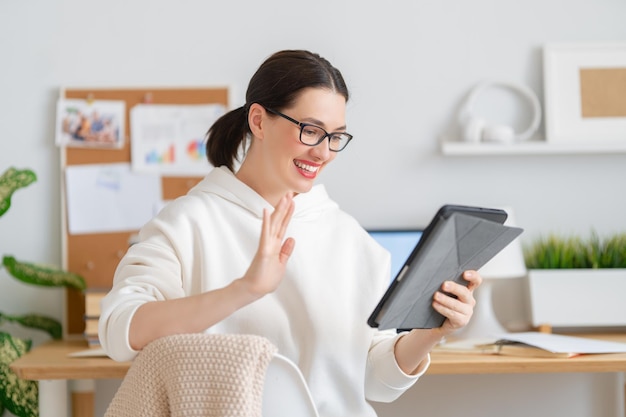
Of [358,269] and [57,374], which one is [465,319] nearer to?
[358,269]

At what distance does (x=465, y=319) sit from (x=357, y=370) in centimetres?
24

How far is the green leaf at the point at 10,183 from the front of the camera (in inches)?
94.5

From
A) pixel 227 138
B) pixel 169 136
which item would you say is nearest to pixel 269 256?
pixel 227 138

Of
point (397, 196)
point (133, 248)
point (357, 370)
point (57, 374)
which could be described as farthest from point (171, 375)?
point (397, 196)

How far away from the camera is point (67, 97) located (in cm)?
269

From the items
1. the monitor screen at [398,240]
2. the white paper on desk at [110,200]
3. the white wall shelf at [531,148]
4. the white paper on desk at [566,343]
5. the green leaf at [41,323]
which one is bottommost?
the white paper on desk at [566,343]

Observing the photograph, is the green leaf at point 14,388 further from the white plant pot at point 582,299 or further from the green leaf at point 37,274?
the white plant pot at point 582,299

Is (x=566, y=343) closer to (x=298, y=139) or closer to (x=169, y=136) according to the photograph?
(x=298, y=139)

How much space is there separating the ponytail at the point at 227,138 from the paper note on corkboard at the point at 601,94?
4.58 ft

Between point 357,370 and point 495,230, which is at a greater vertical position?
point 495,230

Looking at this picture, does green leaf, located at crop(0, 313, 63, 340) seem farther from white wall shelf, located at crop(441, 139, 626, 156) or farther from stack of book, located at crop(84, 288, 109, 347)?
white wall shelf, located at crop(441, 139, 626, 156)

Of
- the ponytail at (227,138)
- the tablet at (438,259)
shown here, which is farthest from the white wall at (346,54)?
the tablet at (438,259)

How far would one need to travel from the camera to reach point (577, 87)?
268cm

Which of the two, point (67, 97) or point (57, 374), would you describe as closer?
point (57, 374)
